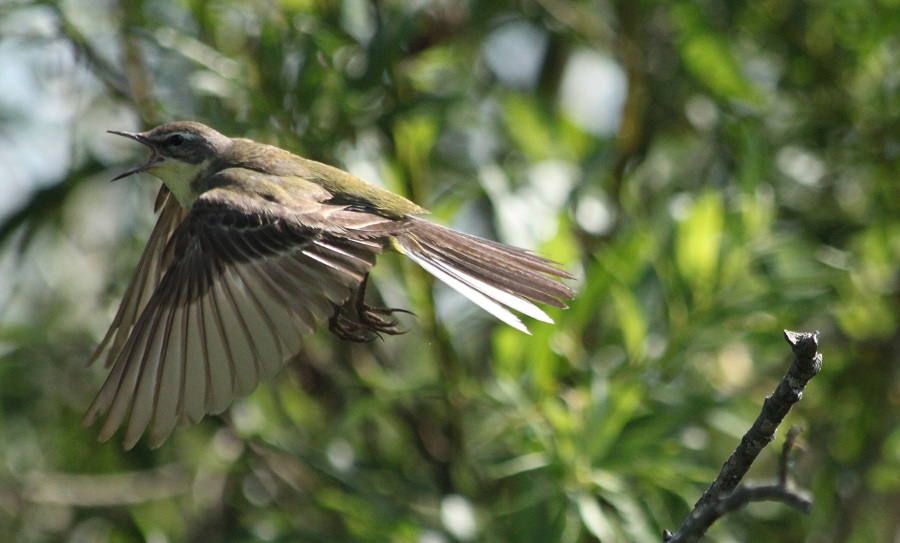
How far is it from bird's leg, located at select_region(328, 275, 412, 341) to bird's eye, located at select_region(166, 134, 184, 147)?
661 mm

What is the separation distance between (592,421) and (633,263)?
0.49m

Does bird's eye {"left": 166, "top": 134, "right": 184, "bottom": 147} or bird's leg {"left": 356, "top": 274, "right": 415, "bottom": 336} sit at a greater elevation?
bird's leg {"left": 356, "top": 274, "right": 415, "bottom": 336}

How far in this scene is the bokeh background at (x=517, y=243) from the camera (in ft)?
10.8

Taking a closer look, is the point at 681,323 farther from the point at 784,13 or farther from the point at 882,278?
the point at 784,13

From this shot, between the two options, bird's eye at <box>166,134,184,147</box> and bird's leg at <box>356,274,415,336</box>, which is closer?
bird's leg at <box>356,274,415,336</box>

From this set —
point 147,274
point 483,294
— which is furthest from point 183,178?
point 483,294

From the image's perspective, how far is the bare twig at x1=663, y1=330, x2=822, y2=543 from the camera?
1.52 meters

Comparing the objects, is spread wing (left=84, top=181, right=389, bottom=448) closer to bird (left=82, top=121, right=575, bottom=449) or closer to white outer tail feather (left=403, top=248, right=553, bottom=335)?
bird (left=82, top=121, right=575, bottom=449)

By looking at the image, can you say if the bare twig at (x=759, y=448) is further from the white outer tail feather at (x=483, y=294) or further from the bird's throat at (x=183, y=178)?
the bird's throat at (x=183, y=178)

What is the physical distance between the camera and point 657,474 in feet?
10.1

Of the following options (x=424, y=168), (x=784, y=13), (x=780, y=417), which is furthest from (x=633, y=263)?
(x=780, y=417)

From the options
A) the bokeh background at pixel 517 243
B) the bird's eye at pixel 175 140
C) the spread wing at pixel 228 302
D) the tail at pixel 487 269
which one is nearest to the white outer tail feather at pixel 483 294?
the tail at pixel 487 269

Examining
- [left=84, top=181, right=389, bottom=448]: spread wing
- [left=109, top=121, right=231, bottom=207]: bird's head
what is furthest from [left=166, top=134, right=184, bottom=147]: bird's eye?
[left=84, top=181, right=389, bottom=448]: spread wing

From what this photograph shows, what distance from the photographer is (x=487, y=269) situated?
9.57 feet
